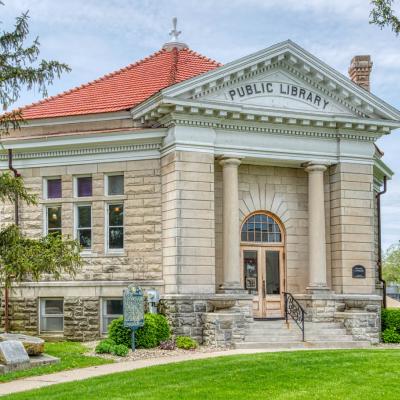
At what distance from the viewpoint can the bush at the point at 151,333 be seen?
1992 centimetres

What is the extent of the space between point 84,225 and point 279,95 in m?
7.41

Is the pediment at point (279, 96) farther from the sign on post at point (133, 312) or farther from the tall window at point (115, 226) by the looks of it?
the sign on post at point (133, 312)

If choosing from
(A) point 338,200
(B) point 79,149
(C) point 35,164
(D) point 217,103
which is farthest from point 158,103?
(A) point 338,200

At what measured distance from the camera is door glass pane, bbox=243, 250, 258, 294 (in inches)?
937

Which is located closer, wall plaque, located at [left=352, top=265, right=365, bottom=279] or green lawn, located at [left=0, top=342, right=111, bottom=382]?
green lawn, located at [left=0, top=342, right=111, bottom=382]

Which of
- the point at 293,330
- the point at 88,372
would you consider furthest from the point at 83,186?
the point at 88,372

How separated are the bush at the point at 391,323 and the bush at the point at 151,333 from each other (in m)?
7.47

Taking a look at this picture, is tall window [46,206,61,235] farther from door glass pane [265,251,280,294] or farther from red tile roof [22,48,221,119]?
door glass pane [265,251,280,294]

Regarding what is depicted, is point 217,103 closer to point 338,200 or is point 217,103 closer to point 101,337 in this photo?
point 338,200

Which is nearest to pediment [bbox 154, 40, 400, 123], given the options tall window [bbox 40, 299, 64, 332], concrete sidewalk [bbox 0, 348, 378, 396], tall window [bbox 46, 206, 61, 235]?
tall window [bbox 46, 206, 61, 235]

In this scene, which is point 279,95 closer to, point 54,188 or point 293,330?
point 293,330

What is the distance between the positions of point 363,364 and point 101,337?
372 inches

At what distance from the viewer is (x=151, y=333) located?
65.9ft

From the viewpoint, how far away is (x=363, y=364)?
15.9 m
